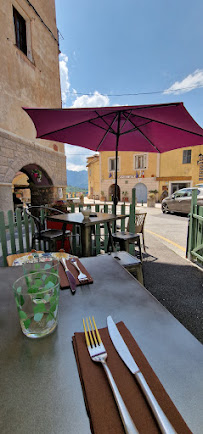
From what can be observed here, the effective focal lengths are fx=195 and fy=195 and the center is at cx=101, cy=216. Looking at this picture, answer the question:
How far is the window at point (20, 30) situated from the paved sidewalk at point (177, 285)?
318 inches

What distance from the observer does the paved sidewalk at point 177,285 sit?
85.1 inches

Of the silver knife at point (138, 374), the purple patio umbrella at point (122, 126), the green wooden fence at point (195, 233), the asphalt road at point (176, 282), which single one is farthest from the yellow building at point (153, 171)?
the silver knife at point (138, 374)

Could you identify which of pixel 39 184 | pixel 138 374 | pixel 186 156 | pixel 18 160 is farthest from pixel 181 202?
pixel 138 374

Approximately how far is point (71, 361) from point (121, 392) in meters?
0.17

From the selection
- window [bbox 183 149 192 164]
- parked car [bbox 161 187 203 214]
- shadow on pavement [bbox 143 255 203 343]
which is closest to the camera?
shadow on pavement [bbox 143 255 203 343]

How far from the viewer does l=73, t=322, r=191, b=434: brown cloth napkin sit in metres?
0.41

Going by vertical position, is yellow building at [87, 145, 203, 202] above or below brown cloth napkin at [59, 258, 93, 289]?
above

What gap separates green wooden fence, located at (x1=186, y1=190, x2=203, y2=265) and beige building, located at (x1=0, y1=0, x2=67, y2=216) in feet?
16.5

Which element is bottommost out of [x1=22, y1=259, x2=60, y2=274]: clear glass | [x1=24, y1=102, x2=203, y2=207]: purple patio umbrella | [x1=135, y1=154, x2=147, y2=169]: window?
[x1=22, y1=259, x2=60, y2=274]: clear glass

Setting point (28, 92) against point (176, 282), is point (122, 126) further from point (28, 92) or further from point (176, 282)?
point (28, 92)

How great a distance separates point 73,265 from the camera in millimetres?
1190

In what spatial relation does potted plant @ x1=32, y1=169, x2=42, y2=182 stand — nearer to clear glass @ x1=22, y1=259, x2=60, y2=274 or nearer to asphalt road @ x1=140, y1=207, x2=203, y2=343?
asphalt road @ x1=140, y1=207, x2=203, y2=343

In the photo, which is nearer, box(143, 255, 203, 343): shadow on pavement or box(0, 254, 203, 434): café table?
box(0, 254, 203, 434): café table

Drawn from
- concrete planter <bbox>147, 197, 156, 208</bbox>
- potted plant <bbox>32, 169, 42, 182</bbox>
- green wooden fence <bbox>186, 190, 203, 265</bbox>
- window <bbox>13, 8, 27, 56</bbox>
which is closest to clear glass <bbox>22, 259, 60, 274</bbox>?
green wooden fence <bbox>186, 190, 203, 265</bbox>
